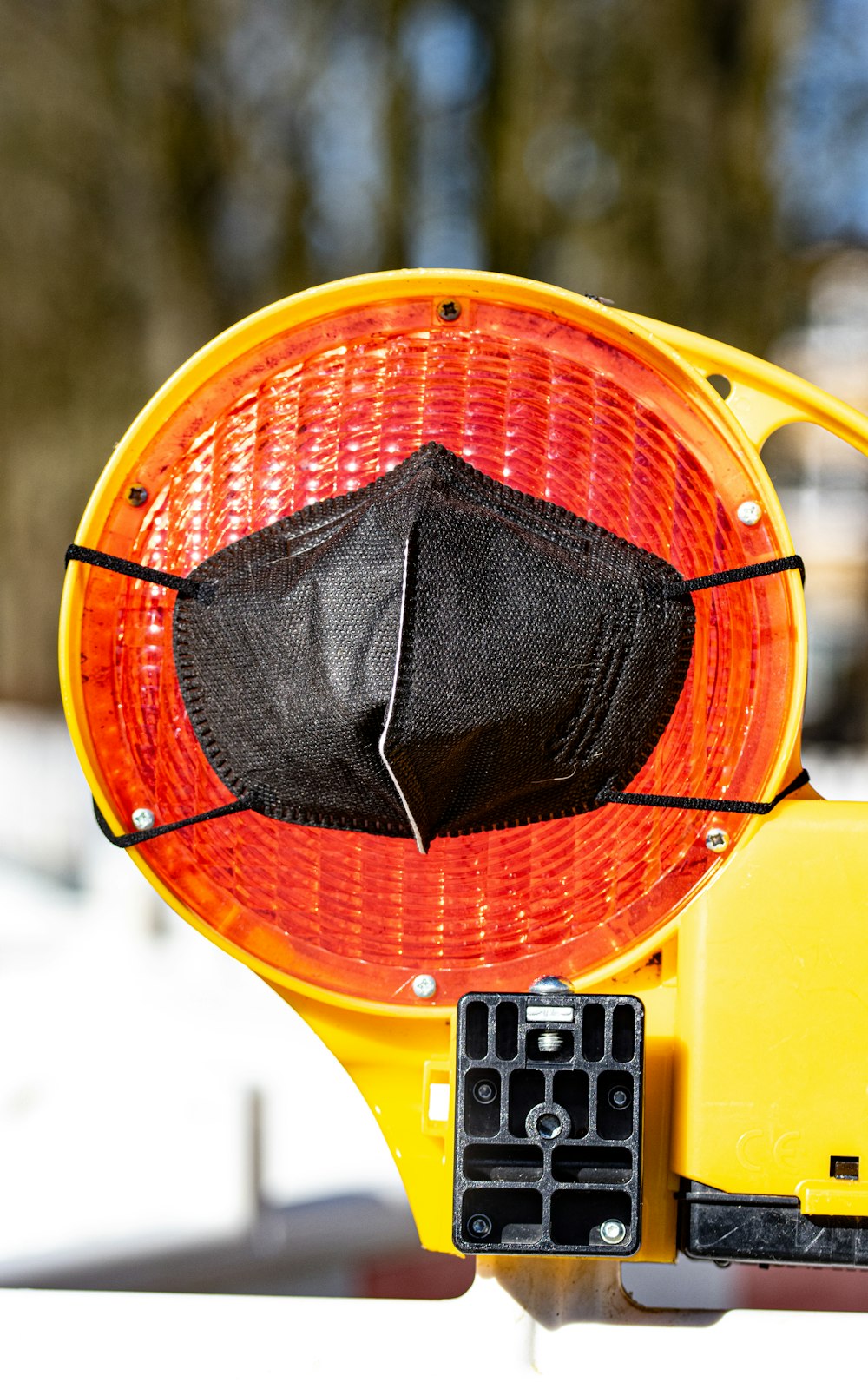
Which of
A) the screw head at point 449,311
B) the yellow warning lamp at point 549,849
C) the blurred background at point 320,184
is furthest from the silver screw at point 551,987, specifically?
the blurred background at point 320,184

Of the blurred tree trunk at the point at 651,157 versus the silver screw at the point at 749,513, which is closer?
the silver screw at the point at 749,513

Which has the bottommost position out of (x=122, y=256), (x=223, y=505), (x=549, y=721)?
(x=549, y=721)

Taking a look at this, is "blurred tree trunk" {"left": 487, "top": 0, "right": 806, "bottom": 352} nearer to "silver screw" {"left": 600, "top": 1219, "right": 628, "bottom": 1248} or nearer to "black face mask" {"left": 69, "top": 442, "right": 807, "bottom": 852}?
"black face mask" {"left": 69, "top": 442, "right": 807, "bottom": 852}

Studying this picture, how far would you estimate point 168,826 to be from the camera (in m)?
1.02

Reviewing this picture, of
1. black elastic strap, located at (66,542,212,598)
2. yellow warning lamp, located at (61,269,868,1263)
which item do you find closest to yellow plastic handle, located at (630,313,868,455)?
yellow warning lamp, located at (61,269,868,1263)

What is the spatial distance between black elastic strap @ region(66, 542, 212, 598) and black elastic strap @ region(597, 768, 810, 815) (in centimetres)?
33

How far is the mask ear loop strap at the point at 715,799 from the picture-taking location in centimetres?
98

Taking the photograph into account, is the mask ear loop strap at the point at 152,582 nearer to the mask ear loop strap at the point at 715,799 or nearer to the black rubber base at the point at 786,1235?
the mask ear loop strap at the point at 715,799

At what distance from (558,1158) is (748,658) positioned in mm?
380

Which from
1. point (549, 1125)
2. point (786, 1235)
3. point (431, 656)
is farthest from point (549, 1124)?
point (431, 656)

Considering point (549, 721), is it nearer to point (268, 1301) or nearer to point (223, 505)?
point (223, 505)

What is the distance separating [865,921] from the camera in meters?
0.95

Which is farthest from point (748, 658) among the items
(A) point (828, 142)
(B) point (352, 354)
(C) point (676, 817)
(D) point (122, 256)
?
(A) point (828, 142)

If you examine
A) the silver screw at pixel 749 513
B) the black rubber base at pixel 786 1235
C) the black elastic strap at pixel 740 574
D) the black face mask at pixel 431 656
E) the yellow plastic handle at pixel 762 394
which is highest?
the yellow plastic handle at pixel 762 394
